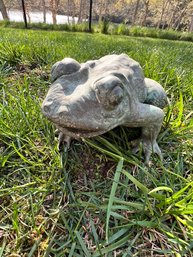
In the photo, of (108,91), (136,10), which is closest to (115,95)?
(108,91)

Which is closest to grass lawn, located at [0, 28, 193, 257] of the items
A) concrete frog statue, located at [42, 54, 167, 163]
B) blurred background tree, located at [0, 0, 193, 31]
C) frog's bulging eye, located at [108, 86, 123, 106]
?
concrete frog statue, located at [42, 54, 167, 163]

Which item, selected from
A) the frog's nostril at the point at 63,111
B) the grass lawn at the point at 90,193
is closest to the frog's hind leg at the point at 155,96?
the grass lawn at the point at 90,193

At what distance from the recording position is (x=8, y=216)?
1.04 meters

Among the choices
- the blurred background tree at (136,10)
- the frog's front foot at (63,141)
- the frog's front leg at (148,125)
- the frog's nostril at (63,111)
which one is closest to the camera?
the frog's nostril at (63,111)

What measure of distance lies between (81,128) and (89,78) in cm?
29

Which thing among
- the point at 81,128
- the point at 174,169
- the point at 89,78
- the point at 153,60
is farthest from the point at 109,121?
the point at 153,60

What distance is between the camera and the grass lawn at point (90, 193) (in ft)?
3.17

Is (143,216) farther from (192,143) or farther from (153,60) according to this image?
(153,60)

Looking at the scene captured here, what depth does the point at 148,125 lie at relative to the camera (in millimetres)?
1274

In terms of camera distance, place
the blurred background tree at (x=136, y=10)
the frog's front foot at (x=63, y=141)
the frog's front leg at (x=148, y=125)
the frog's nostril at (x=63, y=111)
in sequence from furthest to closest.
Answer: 1. the blurred background tree at (x=136, y=10)
2. the frog's front foot at (x=63, y=141)
3. the frog's front leg at (x=148, y=125)
4. the frog's nostril at (x=63, y=111)

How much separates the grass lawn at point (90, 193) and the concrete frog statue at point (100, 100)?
5.5 inches

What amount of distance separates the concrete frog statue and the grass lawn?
141mm

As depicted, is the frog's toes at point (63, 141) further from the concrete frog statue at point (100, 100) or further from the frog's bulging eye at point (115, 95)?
the frog's bulging eye at point (115, 95)

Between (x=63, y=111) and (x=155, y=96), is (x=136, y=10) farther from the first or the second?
(x=63, y=111)
